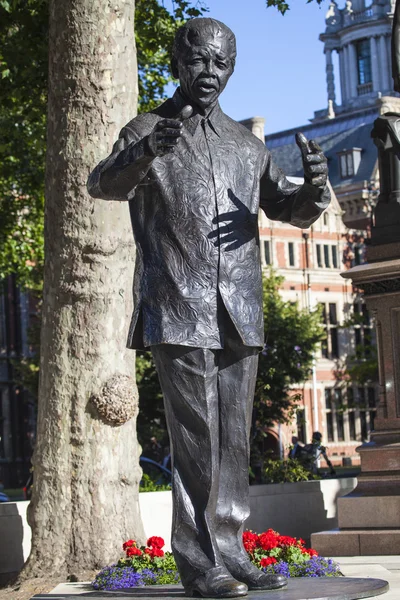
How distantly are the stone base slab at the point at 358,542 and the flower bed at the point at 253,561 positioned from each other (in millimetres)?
3327

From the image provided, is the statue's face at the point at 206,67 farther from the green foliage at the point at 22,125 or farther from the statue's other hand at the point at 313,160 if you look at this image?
the green foliage at the point at 22,125

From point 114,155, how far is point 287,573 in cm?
243

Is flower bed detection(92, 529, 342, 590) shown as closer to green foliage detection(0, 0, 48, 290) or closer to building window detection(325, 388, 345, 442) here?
green foliage detection(0, 0, 48, 290)

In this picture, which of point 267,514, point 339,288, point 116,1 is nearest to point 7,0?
point 116,1

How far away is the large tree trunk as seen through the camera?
1052 centimetres

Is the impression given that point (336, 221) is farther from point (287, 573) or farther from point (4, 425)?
point (287, 573)

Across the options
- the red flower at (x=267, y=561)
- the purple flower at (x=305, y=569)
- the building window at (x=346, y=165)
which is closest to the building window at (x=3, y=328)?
the building window at (x=346, y=165)

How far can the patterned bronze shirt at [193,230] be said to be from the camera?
5.59 metres

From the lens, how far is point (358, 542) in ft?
38.1

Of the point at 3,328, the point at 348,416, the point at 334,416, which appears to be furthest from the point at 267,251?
the point at 3,328

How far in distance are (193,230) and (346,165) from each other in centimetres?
7056

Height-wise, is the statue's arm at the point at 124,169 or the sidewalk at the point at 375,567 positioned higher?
the statue's arm at the point at 124,169

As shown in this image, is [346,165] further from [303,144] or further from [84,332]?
[303,144]

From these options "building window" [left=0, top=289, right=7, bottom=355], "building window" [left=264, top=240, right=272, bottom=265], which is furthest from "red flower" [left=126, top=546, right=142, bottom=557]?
"building window" [left=264, top=240, right=272, bottom=265]
